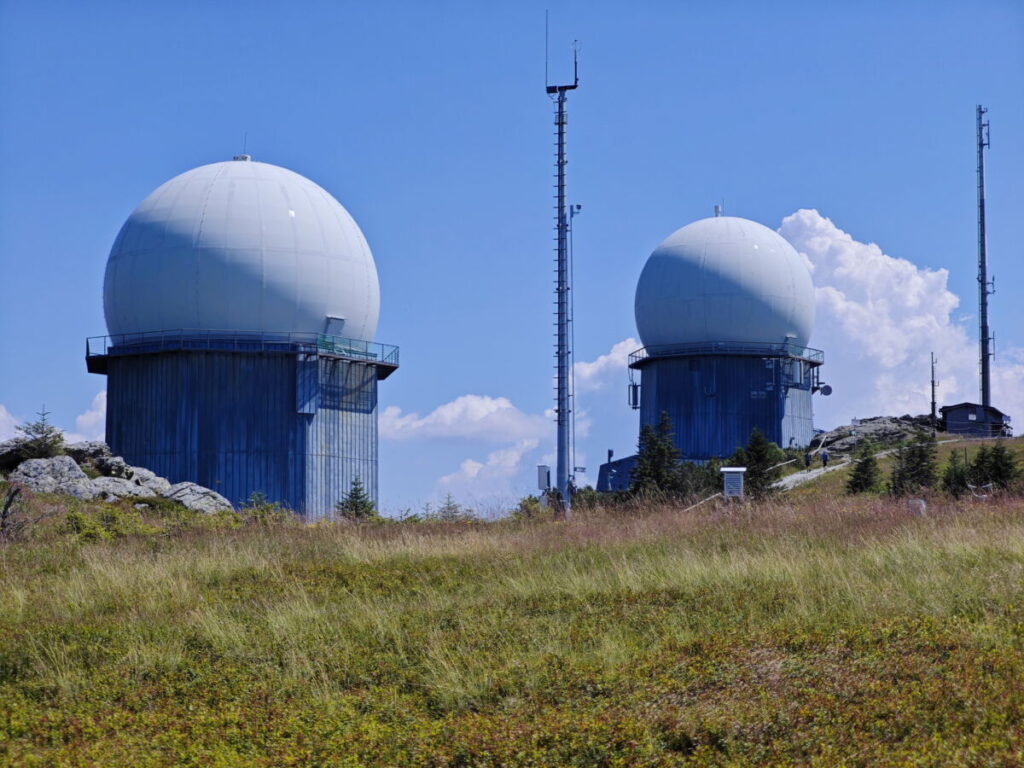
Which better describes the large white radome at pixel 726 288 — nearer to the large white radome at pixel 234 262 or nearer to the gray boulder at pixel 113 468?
the large white radome at pixel 234 262

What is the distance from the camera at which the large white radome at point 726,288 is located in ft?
179

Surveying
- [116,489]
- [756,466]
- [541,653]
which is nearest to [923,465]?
[756,466]

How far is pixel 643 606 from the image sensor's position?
38.4 feet

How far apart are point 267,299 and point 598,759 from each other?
34.1 m

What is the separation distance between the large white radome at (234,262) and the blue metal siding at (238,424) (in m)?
1.28

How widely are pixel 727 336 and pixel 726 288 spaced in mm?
2142

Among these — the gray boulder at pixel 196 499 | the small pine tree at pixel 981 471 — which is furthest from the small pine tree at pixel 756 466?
the gray boulder at pixel 196 499

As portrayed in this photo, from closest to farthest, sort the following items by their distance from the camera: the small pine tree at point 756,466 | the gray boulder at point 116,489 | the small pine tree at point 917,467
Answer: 1. the gray boulder at point 116,489
2. the small pine tree at point 756,466
3. the small pine tree at point 917,467

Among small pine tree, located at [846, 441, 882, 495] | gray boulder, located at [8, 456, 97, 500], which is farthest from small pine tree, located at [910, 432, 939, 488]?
gray boulder, located at [8, 456, 97, 500]

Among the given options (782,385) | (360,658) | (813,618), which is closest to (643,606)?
(813,618)

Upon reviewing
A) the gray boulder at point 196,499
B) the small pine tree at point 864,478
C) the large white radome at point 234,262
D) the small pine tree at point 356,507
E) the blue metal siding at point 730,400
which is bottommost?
the small pine tree at point 356,507

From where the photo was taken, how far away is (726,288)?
5447cm

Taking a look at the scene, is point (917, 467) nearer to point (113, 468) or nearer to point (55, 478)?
point (113, 468)

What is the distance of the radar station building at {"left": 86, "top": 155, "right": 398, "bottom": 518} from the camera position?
4050 centimetres
